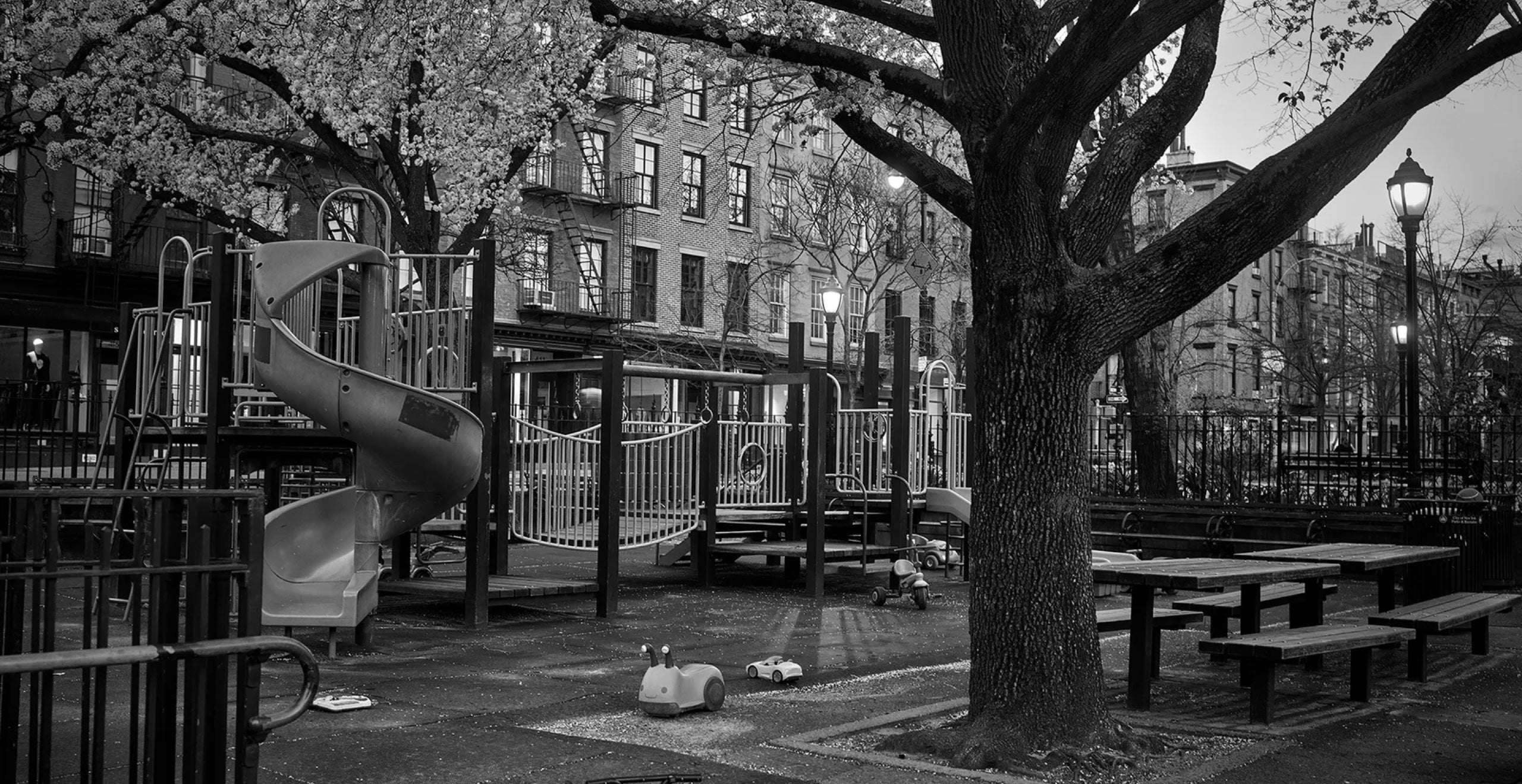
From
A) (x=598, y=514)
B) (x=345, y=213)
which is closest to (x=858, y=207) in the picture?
(x=345, y=213)

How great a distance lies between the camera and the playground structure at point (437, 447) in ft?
33.3

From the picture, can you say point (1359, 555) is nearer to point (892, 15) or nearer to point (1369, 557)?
point (1369, 557)

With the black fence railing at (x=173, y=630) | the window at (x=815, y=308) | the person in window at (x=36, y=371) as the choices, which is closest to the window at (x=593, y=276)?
the window at (x=815, y=308)

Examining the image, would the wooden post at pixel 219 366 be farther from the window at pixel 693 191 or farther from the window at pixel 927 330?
the window at pixel 927 330

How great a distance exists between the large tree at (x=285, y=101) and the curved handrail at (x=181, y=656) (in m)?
16.7

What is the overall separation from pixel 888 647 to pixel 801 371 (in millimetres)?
5138

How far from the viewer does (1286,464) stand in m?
21.4

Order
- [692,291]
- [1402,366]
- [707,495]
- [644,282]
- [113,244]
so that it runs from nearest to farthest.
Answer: [707,495]
[1402,366]
[113,244]
[644,282]
[692,291]

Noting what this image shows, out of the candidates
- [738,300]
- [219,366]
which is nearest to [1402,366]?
[738,300]

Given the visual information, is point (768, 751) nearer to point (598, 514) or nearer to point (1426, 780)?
point (1426, 780)

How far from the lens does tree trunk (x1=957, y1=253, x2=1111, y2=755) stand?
22.4 ft

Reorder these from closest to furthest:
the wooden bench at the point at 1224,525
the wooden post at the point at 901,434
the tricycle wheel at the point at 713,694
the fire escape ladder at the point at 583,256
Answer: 1. the tricycle wheel at the point at 713,694
2. the wooden post at the point at 901,434
3. the wooden bench at the point at 1224,525
4. the fire escape ladder at the point at 583,256

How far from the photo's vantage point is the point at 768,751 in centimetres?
688

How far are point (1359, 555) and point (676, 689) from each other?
5567 millimetres
